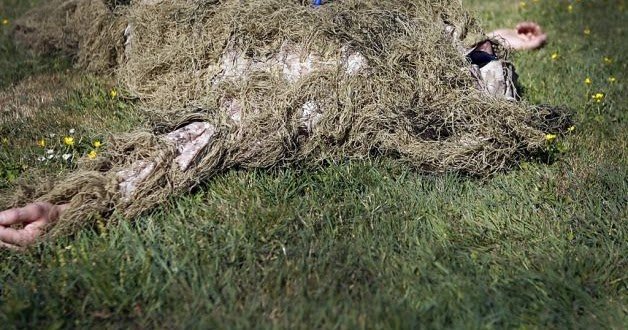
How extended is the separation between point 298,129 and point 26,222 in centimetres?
147

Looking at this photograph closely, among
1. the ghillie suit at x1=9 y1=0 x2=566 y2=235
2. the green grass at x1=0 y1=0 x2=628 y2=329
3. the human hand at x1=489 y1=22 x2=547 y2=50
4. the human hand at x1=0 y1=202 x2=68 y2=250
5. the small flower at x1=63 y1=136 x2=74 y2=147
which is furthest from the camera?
the human hand at x1=489 y1=22 x2=547 y2=50

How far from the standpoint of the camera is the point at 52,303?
2.49 m

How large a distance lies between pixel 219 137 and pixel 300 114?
0.51 metres

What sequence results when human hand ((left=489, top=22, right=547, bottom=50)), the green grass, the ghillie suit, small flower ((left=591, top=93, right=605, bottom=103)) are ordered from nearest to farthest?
the green grass < the ghillie suit < small flower ((left=591, top=93, right=605, bottom=103)) < human hand ((left=489, top=22, right=547, bottom=50))

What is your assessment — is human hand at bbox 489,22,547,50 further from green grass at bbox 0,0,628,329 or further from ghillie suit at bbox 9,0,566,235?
green grass at bbox 0,0,628,329

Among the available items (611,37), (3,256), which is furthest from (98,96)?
(611,37)

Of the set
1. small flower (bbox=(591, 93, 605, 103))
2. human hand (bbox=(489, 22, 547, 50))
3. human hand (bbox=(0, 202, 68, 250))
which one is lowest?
human hand (bbox=(489, 22, 547, 50))

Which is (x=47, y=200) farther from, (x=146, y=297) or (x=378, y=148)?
(x=378, y=148)

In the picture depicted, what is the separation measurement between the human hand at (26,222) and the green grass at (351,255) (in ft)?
0.21

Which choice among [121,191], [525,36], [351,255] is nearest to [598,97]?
[525,36]

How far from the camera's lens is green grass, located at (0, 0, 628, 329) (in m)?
2.50

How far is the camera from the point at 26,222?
9.55ft

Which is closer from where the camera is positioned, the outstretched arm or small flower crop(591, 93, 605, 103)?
the outstretched arm

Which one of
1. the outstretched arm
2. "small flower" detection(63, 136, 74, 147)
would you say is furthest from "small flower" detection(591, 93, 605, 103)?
"small flower" detection(63, 136, 74, 147)
